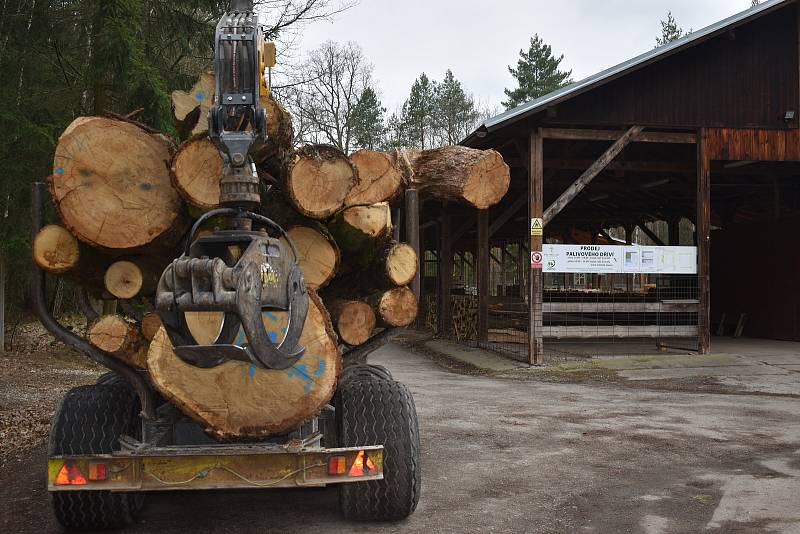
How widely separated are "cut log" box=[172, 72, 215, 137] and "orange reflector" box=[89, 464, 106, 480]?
2.34 metres

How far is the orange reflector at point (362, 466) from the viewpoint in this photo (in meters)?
4.36

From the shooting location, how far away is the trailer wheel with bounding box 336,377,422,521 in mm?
4789

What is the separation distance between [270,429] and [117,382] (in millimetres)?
1473

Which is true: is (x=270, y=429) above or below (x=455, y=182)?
below

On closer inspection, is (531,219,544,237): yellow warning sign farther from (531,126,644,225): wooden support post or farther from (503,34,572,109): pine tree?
(503,34,572,109): pine tree

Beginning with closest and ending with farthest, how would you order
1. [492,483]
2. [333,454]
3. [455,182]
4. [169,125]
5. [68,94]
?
[333,454], [492,483], [455,182], [169,125], [68,94]

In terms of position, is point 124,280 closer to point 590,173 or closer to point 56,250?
point 56,250

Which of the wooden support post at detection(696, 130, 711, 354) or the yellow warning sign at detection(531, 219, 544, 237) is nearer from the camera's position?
the yellow warning sign at detection(531, 219, 544, 237)

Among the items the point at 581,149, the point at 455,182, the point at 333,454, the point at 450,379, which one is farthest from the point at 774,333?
the point at 333,454

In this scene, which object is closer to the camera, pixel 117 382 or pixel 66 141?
pixel 66 141

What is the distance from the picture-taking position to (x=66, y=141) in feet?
15.7

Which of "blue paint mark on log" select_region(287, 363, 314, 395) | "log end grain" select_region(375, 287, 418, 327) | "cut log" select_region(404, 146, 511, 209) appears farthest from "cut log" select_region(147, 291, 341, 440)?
"cut log" select_region(404, 146, 511, 209)

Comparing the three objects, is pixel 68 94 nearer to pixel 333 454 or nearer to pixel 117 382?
pixel 117 382

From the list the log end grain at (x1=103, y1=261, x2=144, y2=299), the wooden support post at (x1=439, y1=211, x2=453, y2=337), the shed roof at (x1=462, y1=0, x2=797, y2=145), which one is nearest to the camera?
the log end grain at (x1=103, y1=261, x2=144, y2=299)
